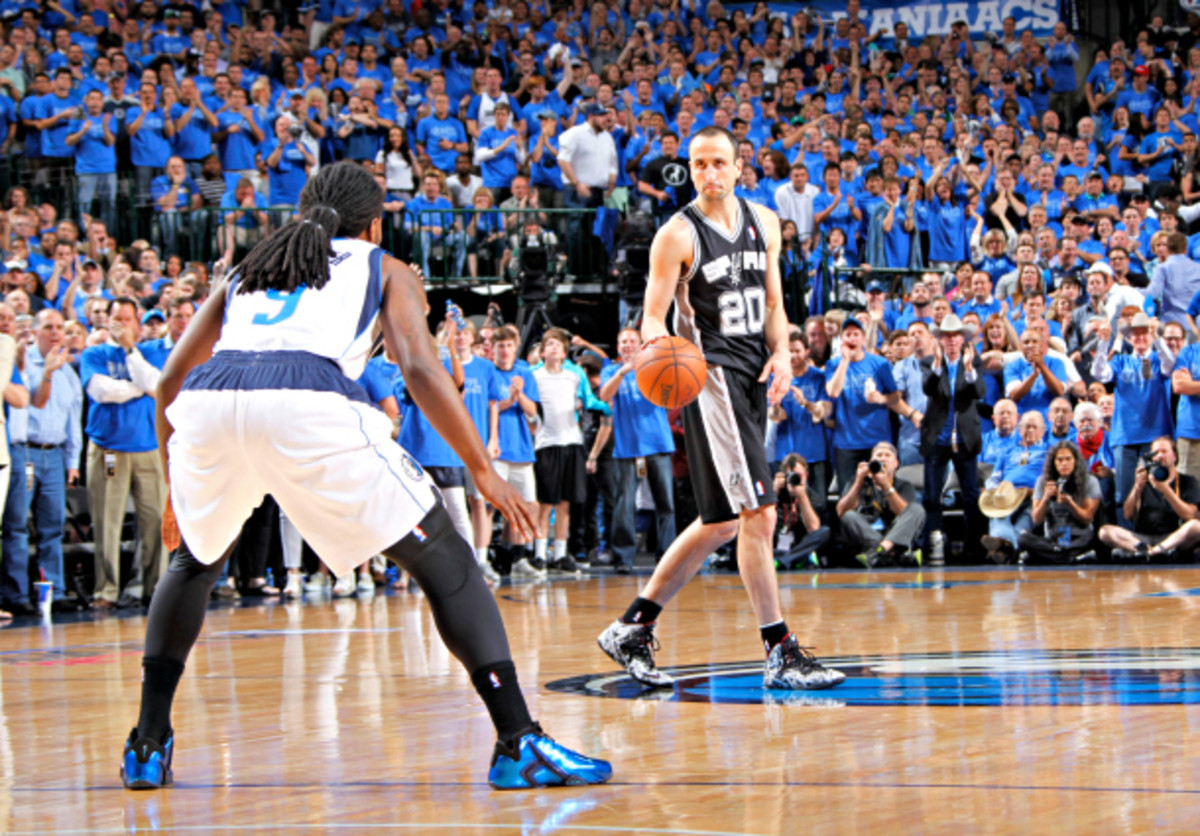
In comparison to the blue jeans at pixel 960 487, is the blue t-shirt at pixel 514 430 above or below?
above

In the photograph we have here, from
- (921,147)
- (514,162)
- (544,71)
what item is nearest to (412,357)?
(514,162)

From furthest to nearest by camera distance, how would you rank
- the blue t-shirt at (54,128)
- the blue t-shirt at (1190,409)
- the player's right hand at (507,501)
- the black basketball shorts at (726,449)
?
the blue t-shirt at (54,128), the blue t-shirt at (1190,409), the black basketball shorts at (726,449), the player's right hand at (507,501)

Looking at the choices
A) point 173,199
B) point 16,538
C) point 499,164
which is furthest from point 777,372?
point 499,164

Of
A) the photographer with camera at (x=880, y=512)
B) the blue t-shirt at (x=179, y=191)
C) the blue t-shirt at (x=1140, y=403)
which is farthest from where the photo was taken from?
the blue t-shirt at (x=179, y=191)

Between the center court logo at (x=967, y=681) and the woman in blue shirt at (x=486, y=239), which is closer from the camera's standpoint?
the center court logo at (x=967, y=681)

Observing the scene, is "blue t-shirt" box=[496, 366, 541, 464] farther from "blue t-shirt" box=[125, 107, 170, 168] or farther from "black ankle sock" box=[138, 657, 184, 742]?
"black ankle sock" box=[138, 657, 184, 742]

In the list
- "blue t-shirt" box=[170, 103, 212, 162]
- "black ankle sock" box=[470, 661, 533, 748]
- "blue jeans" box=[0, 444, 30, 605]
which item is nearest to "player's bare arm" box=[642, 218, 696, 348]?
"black ankle sock" box=[470, 661, 533, 748]

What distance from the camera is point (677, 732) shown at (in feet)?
13.7

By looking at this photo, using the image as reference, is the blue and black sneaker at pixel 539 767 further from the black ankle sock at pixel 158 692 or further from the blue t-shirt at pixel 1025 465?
the blue t-shirt at pixel 1025 465

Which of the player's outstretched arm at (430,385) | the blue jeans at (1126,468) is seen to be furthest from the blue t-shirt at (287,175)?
the player's outstretched arm at (430,385)

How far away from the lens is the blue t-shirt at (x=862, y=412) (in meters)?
12.4

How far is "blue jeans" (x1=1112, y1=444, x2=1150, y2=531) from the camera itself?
1166cm

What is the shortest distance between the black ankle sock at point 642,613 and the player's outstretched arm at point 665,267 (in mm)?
1024

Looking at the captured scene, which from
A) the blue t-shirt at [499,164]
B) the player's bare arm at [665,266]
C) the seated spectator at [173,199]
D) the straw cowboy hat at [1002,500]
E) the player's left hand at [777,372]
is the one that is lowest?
the straw cowboy hat at [1002,500]
